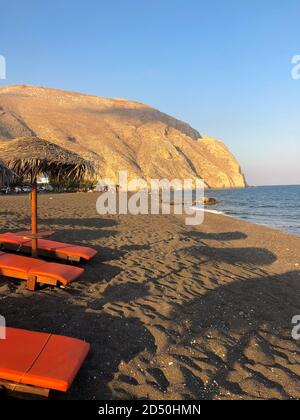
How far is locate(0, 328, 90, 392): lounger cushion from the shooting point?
2.78 metres

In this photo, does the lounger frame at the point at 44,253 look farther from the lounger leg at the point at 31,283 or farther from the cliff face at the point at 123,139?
the cliff face at the point at 123,139

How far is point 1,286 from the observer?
568cm

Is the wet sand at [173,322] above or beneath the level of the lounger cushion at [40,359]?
beneath

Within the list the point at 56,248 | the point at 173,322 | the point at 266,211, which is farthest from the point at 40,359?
the point at 266,211

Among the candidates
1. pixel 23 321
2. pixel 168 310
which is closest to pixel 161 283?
pixel 168 310

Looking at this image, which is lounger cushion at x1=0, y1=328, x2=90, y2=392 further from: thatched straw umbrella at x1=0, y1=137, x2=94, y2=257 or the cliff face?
the cliff face

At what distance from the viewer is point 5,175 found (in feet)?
18.8

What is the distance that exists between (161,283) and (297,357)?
2973 mm

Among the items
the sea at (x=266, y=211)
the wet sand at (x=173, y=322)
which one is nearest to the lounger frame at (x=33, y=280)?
the wet sand at (x=173, y=322)

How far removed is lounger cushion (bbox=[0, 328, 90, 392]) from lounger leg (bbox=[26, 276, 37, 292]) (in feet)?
6.52

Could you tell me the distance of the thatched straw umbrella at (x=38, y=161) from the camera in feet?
20.2

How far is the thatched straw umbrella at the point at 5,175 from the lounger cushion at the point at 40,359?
118 inches

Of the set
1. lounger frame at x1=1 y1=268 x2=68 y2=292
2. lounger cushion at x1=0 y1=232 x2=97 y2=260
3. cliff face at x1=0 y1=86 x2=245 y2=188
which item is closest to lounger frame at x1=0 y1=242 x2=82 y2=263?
lounger cushion at x1=0 y1=232 x2=97 y2=260

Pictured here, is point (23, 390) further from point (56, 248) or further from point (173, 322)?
point (56, 248)
